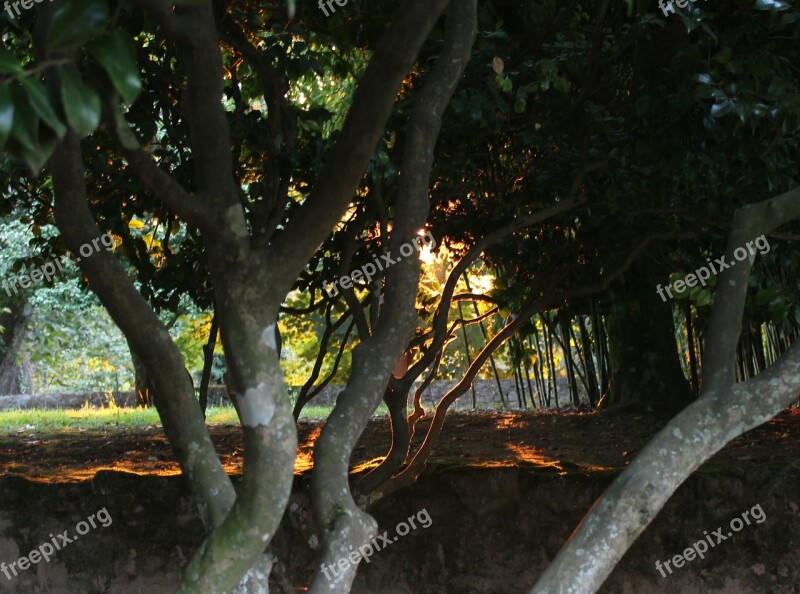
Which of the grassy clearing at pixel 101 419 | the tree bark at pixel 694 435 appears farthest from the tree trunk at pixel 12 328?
the tree bark at pixel 694 435

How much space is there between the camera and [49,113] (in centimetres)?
174

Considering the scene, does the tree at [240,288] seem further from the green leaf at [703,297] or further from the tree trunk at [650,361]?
the tree trunk at [650,361]

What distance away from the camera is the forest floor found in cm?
551

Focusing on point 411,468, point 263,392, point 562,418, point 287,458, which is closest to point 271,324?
point 263,392

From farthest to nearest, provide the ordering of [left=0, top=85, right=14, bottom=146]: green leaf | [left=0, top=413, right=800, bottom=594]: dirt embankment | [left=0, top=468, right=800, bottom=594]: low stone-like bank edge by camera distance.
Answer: [left=0, top=468, right=800, bottom=594]: low stone-like bank edge, [left=0, top=413, right=800, bottom=594]: dirt embankment, [left=0, top=85, right=14, bottom=146]: green leaf

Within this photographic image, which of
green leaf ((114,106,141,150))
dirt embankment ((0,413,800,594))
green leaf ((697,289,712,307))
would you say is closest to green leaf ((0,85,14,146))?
green leaf ((114,106,141,150))

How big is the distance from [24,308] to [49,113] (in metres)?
16.4

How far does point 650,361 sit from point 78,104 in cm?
587

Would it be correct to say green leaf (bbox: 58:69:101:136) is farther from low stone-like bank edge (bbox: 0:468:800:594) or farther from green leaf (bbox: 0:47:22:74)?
low stone-like bank edge (bbox: 0:468:800:594)

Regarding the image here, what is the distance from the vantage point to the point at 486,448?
6410 millimetres

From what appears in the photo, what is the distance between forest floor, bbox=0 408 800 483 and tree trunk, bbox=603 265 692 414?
7.5 inches

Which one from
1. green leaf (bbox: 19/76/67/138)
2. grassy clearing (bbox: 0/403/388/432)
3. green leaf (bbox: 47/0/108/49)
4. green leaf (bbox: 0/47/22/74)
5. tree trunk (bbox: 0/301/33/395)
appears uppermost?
tree trunk (bbox: 0/301/33/395)

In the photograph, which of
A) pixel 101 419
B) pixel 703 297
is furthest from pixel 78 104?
pixel 101 419

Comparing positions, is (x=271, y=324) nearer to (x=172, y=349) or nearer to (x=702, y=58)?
(x=172, y=349)
